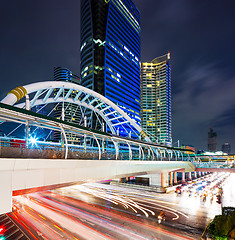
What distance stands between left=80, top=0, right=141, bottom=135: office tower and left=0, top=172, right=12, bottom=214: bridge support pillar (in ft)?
281

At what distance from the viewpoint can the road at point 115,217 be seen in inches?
683

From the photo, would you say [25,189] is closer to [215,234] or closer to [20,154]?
[20,154]

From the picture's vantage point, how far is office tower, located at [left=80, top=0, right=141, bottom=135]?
99000 mm

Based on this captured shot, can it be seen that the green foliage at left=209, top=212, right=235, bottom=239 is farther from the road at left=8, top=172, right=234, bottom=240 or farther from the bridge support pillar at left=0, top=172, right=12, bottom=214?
the bridge support pillar at left=0, top=172, right=12, bottom=214

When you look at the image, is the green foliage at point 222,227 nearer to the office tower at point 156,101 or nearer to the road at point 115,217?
the road at point 115,217

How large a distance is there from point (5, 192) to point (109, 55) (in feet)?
340

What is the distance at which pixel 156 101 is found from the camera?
18888 cm

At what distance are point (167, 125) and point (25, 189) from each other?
592ft

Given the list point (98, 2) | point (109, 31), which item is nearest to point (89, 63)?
point (109, 31)

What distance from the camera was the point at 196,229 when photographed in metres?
19.2

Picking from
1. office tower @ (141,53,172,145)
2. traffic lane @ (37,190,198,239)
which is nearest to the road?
traffic lane @ (37,190,198,239)

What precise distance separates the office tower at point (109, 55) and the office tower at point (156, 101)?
6733 cm

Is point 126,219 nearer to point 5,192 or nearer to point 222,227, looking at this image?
point 222,227

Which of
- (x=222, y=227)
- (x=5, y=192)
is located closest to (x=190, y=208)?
(x=222, y=227)
